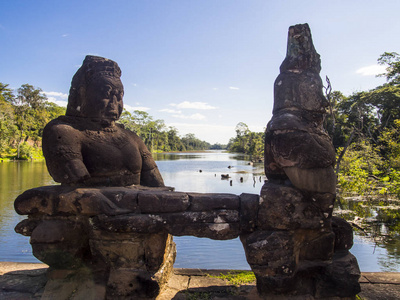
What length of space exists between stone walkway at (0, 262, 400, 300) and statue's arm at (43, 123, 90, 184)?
1476mm

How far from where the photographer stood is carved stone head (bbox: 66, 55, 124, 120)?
3.62 meters

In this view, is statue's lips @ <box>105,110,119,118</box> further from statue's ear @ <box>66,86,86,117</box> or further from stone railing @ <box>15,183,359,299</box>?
stone railing @ <box>15,183,359,299</box>

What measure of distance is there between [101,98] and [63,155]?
2.66ft

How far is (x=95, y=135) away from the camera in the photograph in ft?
11.7

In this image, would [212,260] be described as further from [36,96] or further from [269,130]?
[36,96]

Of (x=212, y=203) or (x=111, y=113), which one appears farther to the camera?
(x=111, y=113)

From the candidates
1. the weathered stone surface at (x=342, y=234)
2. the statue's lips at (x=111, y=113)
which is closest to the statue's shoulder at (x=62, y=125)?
the statue's lips at (x=111, y=113)

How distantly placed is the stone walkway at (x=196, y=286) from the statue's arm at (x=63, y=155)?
1.48 m

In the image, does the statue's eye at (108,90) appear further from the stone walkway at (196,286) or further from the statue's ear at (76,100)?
the stone walkway at (196,286)

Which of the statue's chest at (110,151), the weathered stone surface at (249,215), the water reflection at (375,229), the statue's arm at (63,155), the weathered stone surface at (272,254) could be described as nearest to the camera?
the weathered stone surface at (272,254)

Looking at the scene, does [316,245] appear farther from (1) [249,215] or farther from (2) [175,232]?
(2) [175,232]

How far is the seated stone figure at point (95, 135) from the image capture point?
10.6 feet

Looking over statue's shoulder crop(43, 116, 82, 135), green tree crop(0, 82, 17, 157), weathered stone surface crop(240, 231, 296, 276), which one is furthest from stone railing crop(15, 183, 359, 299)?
green tree crop(0, 82, 17, 157)

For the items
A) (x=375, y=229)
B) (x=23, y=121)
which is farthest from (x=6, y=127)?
(x=375, y=229)
